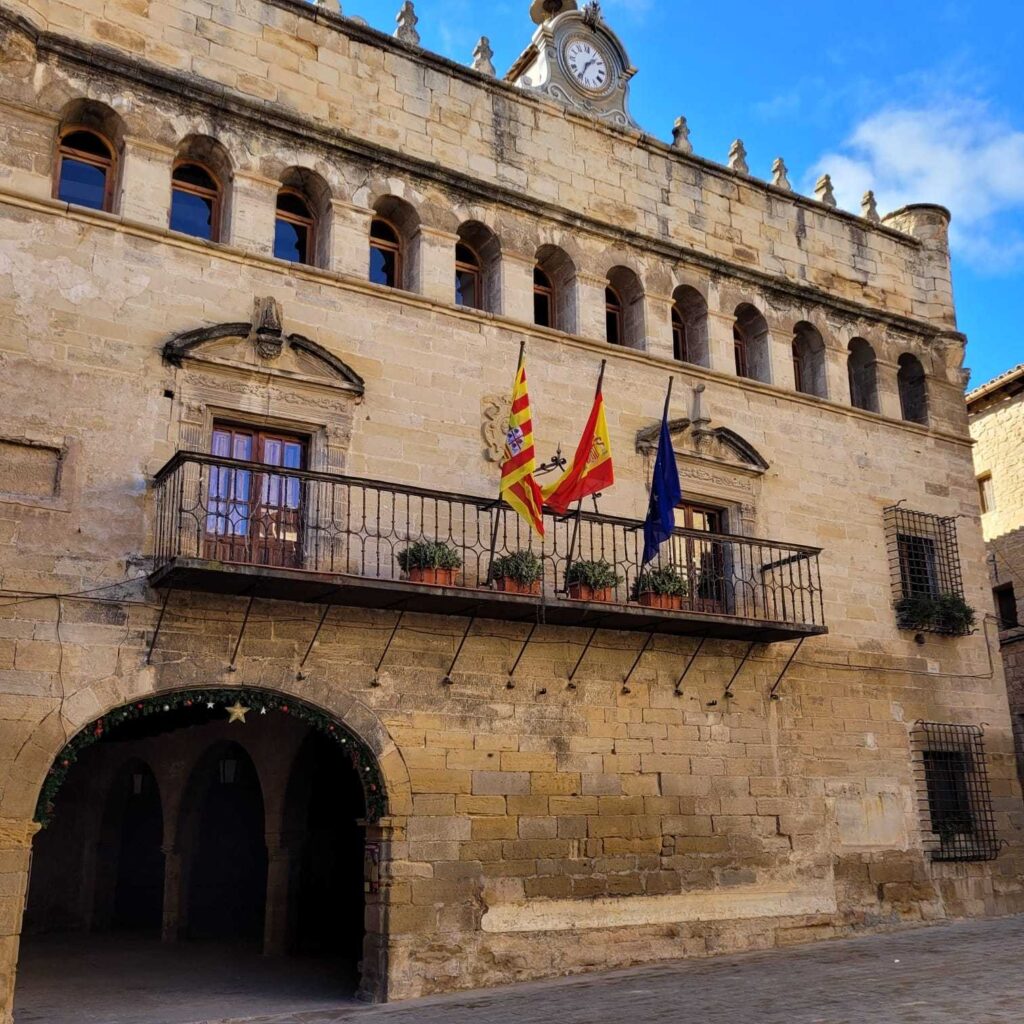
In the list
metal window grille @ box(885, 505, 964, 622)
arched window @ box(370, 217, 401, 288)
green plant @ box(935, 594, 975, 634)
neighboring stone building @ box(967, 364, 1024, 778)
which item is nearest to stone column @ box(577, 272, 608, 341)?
arched window @ box(370, 217, 401, 288)

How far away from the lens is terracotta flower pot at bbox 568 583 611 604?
37.3 feet

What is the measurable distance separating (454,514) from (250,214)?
11.5 ft

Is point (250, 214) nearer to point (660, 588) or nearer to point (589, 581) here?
point (589, 581)

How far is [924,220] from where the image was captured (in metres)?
16.9

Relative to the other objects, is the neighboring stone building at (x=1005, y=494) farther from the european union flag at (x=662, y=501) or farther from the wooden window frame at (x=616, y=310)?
the european union flag at (x=662, y=501)

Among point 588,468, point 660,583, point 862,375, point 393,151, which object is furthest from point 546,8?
point 660,583

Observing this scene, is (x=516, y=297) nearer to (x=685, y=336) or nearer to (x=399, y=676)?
(x=685, y=336)

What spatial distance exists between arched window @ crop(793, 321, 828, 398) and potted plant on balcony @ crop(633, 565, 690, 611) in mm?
4234

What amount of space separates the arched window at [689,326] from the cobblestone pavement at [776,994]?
6762 millimetres

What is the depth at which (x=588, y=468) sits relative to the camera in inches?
435

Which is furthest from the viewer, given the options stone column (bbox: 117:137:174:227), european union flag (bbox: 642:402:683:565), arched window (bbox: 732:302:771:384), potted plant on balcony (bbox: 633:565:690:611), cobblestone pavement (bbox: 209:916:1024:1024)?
arched window (bbox: 732:302:771:384)

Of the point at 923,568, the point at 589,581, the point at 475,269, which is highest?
the point at 475,269

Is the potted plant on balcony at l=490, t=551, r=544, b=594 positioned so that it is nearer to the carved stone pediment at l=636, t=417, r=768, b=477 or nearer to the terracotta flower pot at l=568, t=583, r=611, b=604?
the terracotta flower pot at l=568, t=583, r=611, b=604

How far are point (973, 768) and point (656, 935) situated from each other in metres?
5.15
